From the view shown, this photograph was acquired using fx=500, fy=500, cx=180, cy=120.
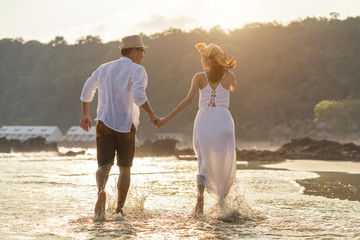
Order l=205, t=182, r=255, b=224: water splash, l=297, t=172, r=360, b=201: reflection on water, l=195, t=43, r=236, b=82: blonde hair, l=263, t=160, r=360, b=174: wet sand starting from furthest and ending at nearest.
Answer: l=263, t=160, r=360, b=174: wet sand, l=297, t=172, r=360, b=201: reflection on water, l=195, t=43, r=236, b=82: blonde hair, l=205, t=182, r=255, b=224: water splash

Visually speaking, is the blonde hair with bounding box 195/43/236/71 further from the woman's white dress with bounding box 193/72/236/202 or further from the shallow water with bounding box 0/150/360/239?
the shallow water with bounding box 0/150/360/239

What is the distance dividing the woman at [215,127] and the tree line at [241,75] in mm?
49999

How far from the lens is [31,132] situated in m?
79.3

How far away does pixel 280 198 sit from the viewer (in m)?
6.86

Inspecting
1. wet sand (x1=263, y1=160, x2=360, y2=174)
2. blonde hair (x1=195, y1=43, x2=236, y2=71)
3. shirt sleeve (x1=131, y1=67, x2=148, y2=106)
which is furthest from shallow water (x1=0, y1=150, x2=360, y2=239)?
wet sand (x1=263, y1=160, x2=360, y2=174)

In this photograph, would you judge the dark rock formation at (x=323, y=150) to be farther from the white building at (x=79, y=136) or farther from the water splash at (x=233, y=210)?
the white building at (x=79, y=136)

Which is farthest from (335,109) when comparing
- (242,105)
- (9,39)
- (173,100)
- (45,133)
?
(9,39)

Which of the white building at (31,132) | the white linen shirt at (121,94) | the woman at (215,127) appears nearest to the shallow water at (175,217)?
the woman at (215,127)

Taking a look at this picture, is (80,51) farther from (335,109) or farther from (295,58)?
(335,109)

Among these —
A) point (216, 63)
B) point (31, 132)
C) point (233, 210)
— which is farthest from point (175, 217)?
point (31, 132)

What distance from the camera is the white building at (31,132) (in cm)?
7752

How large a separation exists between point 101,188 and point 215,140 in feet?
4.28

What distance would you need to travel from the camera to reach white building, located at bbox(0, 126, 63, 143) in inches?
3052

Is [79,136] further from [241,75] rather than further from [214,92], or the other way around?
[214,92]
